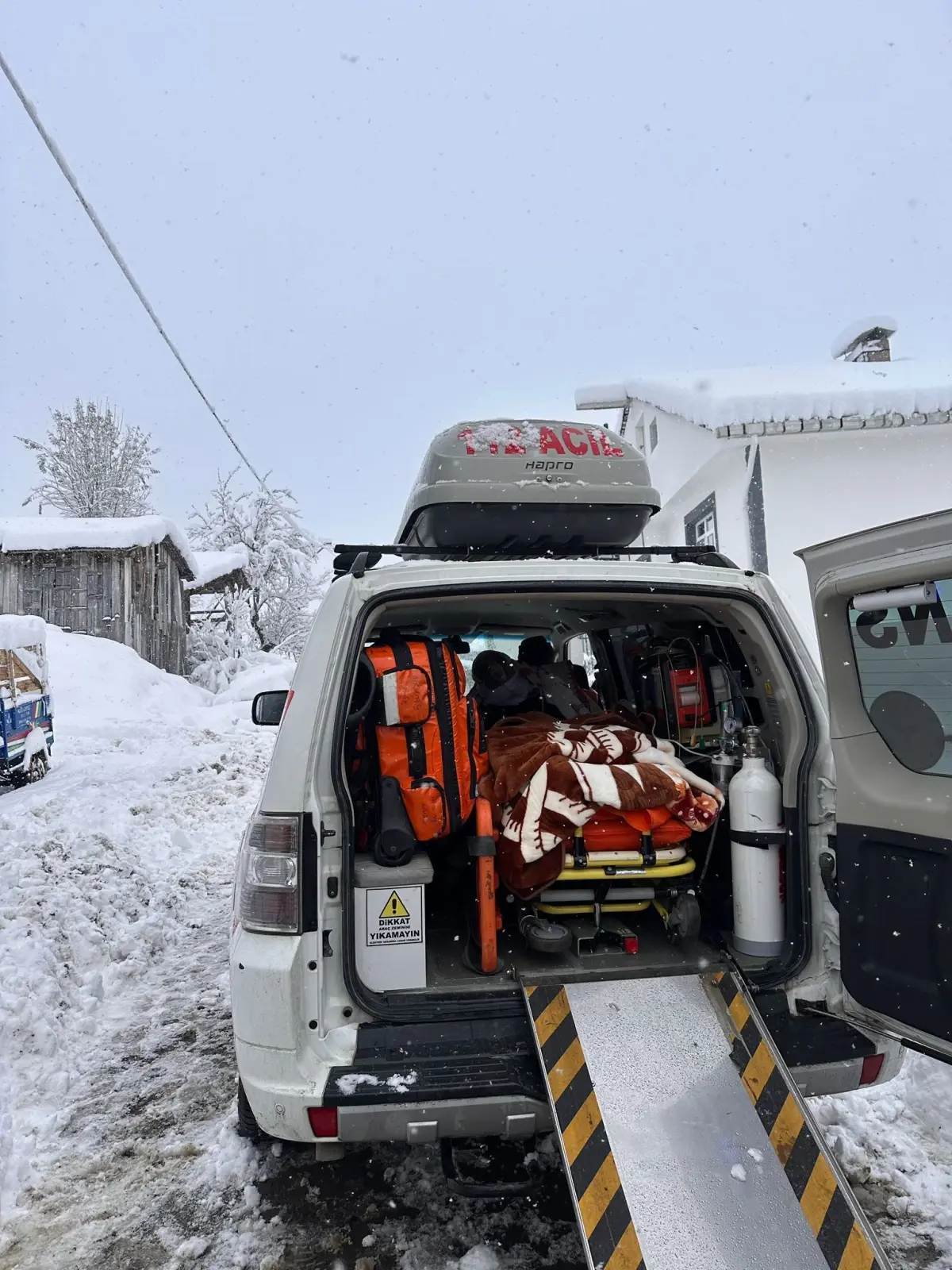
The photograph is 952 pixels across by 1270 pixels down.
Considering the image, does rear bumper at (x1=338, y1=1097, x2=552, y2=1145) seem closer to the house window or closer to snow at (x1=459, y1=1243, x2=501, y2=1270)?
snow at (x1=459, y1=1243, x2=501, y2=1270)

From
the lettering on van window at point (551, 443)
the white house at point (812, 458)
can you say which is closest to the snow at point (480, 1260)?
the lettering on van window at point (551, 443)

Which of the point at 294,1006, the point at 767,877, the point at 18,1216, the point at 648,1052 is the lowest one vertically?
the point at 18,1216

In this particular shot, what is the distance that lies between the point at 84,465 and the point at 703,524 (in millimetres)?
22111

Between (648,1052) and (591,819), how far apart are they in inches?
29.0

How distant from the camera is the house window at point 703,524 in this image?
12891 mm

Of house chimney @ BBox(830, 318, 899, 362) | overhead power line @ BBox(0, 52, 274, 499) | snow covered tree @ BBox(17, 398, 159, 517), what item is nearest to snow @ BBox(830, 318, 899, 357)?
house chimney @ BBox(830, 318, 899, 362)

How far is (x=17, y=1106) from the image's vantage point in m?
2.94

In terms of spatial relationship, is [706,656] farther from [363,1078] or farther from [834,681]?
[363,1078]

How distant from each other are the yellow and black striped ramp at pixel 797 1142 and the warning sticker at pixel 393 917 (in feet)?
3.13

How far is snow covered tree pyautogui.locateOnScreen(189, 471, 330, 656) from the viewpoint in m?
26.9

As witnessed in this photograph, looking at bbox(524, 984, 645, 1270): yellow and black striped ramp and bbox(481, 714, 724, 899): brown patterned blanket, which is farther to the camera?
bbox(481, 714, 724, 899): brown patterned blanket

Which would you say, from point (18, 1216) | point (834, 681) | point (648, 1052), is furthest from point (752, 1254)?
point (18, 1216)

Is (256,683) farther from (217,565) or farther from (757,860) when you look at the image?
(757,860)

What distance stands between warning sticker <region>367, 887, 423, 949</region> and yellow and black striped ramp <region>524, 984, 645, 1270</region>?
385 millimetres
